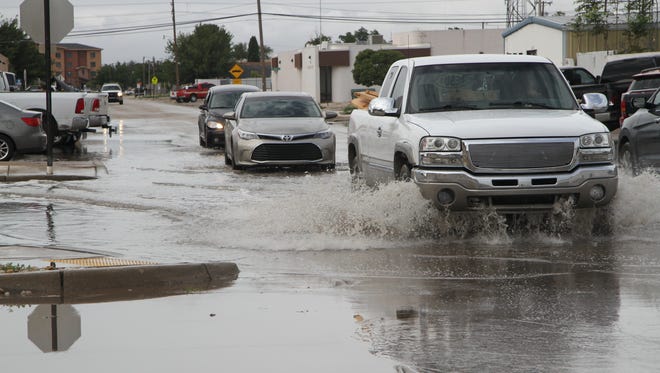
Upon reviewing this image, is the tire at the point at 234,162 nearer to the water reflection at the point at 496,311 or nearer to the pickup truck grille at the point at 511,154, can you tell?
the pickup truck grille at the point at 511,154

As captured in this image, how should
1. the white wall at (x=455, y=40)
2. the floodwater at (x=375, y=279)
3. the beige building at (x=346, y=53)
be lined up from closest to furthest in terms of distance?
the floodwater at (x=375, y=279), the beige building at (x=346, y=53), the white wall at (x=455, y=40)

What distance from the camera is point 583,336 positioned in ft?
21.0

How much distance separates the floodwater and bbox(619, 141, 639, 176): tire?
2976 millimetres

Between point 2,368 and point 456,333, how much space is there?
258 cm

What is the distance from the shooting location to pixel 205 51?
122312mm

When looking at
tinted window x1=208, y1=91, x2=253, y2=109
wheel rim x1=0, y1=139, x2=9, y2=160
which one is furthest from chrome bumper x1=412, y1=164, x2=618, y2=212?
tinted window x1=208, y1=91, x2=253, y2=109

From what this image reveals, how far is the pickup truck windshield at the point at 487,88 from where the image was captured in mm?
11578

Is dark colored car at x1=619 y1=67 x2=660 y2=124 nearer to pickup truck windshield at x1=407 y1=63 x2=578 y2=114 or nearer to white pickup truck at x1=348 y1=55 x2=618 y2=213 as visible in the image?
pickup truck windshield at x1=407 y1=63 x2=578 y2=114

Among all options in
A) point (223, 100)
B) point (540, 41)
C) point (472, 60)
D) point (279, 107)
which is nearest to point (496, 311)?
point (472, 60)

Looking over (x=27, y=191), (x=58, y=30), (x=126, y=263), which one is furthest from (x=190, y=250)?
A: (x=58, y=30)

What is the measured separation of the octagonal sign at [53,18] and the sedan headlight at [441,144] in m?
9.10

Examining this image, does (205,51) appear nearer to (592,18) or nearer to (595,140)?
(592,18)

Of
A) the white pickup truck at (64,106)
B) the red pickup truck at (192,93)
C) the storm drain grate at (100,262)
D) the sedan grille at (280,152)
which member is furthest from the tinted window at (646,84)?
the red pickup truck at (192,93)

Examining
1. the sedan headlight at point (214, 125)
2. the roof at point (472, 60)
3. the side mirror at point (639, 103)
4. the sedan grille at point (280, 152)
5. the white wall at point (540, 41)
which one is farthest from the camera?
the white wall at point (540, 41)
